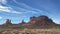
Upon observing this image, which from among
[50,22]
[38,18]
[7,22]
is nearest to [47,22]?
[50,22]

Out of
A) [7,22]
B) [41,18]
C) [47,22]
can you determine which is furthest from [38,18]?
[7,22]

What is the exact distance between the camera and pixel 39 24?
113125 mm

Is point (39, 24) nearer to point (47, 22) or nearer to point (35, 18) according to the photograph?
point (47, 22)

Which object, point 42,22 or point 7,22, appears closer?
point 42,22

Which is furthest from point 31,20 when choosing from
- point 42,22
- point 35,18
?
point 42,22

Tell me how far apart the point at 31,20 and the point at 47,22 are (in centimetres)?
1829

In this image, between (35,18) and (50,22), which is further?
(35,18)

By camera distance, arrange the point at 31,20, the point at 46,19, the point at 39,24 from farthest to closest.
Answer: the point at 31,20, the point at 46,19, the point at 39,24

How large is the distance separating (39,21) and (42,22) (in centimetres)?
362

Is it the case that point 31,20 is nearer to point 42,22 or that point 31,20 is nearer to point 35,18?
point 35,18

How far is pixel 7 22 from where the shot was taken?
127 m

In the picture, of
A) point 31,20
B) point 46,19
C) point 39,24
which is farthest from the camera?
point 31,20

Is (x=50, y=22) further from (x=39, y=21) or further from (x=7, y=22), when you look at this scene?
(x=7, y=22)

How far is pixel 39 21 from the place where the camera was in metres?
120
